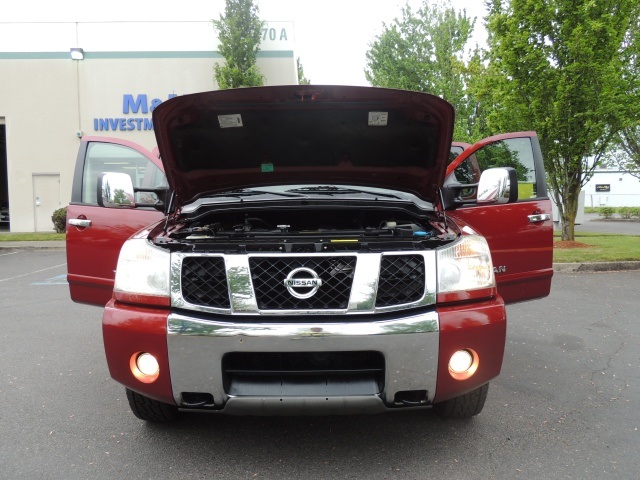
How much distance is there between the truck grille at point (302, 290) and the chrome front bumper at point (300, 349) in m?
0.12

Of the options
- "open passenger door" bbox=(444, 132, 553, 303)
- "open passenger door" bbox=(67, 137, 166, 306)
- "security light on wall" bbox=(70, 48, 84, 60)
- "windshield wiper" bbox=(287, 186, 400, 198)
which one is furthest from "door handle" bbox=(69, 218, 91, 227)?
"security light on wall" bbox=(70, 48, 84, 60)

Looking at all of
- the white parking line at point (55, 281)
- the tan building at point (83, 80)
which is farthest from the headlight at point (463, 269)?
the tan building at point (83, 80)

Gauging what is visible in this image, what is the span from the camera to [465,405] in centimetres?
267

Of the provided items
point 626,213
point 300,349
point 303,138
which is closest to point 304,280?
point 300,349

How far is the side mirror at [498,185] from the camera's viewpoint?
10.8 feet

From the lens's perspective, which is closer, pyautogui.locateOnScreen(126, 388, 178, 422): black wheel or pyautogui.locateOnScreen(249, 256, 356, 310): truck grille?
pyautogui.locateOnScreen(249, 256, 356, 310): truck grille

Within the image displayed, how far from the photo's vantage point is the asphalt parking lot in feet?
7.66

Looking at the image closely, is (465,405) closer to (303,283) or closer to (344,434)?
(344,434)

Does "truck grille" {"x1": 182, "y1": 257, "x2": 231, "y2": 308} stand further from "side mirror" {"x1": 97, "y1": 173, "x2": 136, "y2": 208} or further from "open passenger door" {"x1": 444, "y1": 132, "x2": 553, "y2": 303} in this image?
"open passenger door" {"x1": 444, "y1": 132, "x2": 553, "y2": 303}

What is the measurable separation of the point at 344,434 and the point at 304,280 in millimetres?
994

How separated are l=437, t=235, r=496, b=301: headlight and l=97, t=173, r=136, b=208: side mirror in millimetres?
2169

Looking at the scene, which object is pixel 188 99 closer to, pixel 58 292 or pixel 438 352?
pixel 438 352

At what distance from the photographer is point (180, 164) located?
10.5ft

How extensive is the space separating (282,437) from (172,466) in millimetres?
577
